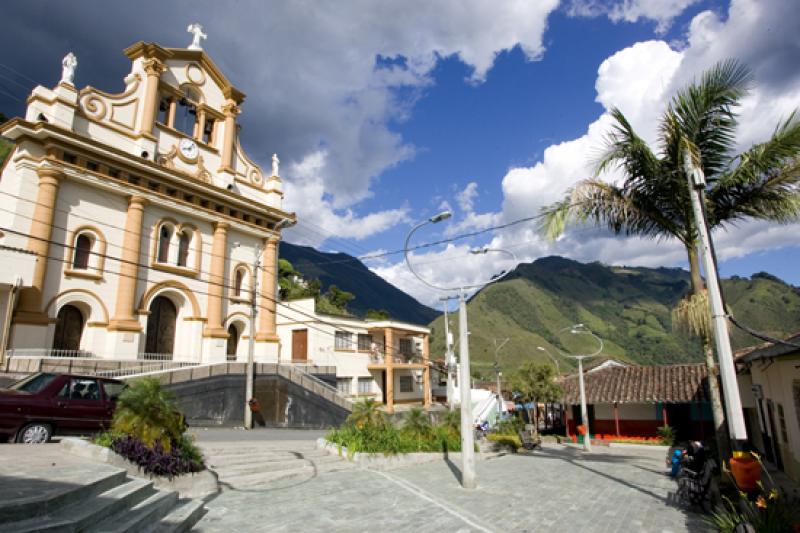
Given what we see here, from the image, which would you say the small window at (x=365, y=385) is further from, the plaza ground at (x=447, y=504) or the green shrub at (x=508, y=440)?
the plaza ground at (x=447, y=504)

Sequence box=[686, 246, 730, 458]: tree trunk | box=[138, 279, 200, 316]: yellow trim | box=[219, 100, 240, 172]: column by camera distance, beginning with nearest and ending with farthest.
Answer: box=[686, 246, 730, 458]: tree trunk
box=[138, 279, 200, 316]: yellow trim
box=[219, 100, 240, 172]: column

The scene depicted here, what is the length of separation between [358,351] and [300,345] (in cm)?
467

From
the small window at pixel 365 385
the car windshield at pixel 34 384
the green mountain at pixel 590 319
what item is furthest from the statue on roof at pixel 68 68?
the green mountain at pixel 590 319

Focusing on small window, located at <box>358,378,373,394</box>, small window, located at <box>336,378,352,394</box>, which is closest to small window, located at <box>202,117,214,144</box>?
small window, located at <box>336,378,352,394</box>

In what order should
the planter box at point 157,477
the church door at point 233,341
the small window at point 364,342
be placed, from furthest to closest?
Answer: the small window at point 364,342, the church door at point 233,341, the planter box at point 157,477

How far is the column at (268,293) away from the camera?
2897 centimetres

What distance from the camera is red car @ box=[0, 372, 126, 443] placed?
905 centimetres

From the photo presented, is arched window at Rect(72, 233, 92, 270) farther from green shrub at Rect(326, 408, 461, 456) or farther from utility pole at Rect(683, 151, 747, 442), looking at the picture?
utility pole at Rect(683, 151, 747, 442)

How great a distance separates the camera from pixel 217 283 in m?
26.7

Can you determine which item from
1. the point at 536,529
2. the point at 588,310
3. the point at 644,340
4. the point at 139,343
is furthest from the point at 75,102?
the point at 588,310

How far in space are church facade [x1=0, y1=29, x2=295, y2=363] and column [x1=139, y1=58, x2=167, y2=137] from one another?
6cm

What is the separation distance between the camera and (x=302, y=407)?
2384 cm

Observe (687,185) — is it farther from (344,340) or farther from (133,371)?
(344,340)

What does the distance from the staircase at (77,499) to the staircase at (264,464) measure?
7.50 ft
